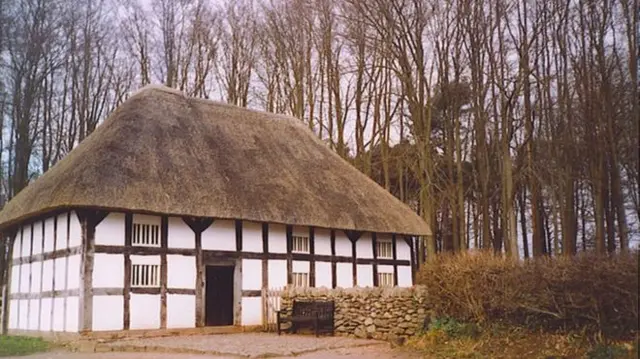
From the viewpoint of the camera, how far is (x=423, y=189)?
28375 millimetres

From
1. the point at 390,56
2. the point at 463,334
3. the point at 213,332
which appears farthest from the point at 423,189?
the point at 463,334

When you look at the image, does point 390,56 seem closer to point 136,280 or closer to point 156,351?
point 136,280

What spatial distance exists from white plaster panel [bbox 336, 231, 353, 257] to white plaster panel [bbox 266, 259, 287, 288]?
2331 millimetres

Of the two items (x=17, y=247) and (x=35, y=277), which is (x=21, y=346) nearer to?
(x=35, y=277)

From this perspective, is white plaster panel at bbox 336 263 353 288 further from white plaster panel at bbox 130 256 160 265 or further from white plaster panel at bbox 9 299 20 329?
white plaster panel at bbox 9 299 20 329

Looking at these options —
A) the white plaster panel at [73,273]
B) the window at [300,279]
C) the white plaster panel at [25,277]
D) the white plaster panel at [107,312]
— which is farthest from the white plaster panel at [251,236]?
the white plaster panel at [25,277]

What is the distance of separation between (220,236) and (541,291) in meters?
10.6

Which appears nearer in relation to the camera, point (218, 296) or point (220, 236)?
point (220, 236)

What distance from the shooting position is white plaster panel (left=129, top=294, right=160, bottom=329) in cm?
1866

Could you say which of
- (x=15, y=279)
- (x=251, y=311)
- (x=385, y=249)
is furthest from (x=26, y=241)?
(x=385, y=249)

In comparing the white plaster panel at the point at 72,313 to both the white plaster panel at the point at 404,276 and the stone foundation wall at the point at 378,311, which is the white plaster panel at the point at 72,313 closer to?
the stone foundation wall at the point at 378,311

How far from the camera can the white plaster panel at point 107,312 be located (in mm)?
18031

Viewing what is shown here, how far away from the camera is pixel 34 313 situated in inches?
803

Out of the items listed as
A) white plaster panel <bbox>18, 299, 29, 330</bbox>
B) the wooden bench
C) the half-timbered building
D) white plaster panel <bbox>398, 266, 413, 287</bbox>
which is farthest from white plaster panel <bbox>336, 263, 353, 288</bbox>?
white plaster panel <bbox>18, 299, 29, 330</bbox>
